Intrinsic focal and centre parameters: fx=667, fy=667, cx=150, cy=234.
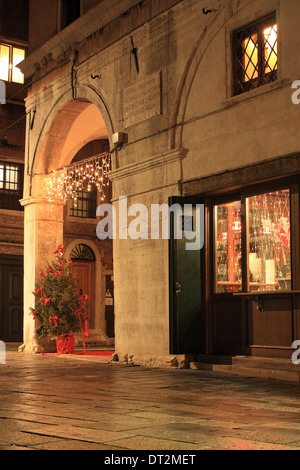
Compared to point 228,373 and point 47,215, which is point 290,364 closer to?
point 228,373

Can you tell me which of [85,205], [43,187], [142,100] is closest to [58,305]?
[43,187]

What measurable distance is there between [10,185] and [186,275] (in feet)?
37.9

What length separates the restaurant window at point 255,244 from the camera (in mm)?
8984

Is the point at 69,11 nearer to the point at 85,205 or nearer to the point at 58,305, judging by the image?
the point at 58,305

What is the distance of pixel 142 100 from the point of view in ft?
37.7

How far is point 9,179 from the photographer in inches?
800

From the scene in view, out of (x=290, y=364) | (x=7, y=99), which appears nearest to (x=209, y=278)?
(x=290, y=364)

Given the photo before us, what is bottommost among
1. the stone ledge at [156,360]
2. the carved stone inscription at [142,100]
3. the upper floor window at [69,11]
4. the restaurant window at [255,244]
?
the stone ledge at [156,360]

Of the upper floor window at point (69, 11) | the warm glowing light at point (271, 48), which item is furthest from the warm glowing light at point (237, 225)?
the upper floor window at point (69, 11)

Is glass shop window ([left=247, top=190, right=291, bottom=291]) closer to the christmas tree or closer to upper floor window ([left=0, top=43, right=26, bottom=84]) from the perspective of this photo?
the christmas tree

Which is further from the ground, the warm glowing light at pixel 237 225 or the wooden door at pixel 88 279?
the warm glowing light at pixel 237 225

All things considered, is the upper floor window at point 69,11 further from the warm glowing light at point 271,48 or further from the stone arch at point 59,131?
the warm glowing light at point 271,48

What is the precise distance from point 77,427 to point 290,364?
4320 millimetres

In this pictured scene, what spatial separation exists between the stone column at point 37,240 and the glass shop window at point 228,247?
18.2ft
